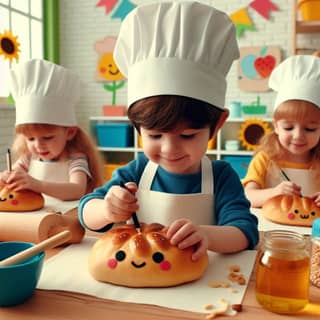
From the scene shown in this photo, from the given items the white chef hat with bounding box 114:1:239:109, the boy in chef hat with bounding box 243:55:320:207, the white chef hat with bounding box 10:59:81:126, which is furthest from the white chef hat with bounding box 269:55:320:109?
the white chef hat with bounding box 10:59:81:126

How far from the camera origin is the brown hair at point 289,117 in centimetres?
138

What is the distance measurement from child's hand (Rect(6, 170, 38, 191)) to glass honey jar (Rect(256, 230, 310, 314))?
92cm

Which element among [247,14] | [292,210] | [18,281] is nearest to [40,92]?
[292,210]

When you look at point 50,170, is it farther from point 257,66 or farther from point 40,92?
point 257,66

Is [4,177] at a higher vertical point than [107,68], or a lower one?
lower

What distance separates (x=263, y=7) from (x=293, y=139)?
8.05 ft

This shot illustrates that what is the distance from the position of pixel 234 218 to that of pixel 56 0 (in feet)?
12.1

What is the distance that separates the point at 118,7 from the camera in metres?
3.84

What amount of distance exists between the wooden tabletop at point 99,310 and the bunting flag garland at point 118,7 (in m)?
3.61

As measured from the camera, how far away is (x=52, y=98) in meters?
1.55

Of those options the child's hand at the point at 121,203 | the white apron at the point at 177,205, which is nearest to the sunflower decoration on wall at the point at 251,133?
the white apron at the point at 177,205

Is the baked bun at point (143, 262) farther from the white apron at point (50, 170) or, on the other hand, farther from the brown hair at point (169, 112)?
the white apron at point (50, 170)

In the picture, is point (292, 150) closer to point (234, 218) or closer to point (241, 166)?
point (234, 218)

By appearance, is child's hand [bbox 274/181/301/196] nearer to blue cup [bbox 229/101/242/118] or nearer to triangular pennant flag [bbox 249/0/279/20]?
blue cup [bbox 229/101/242/118]
